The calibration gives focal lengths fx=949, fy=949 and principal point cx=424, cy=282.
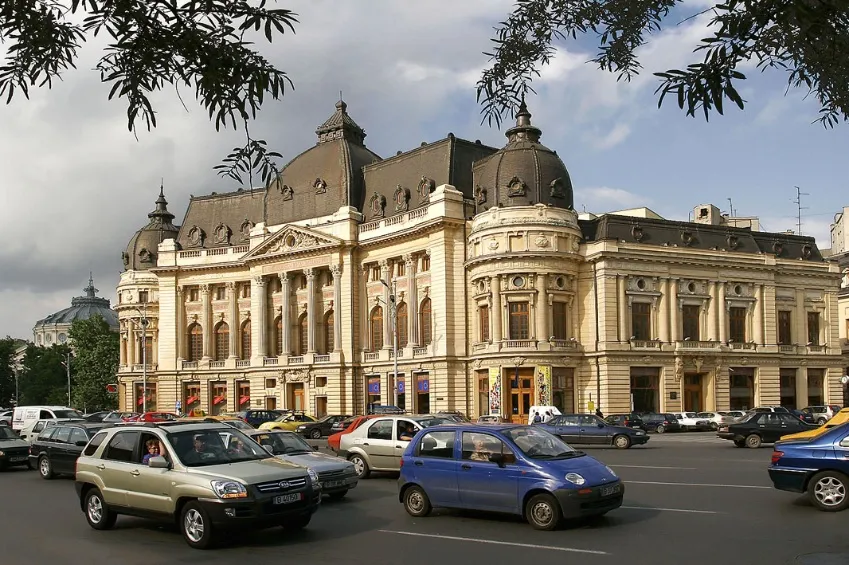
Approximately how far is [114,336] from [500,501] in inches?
3895

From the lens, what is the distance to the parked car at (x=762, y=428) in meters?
37.0

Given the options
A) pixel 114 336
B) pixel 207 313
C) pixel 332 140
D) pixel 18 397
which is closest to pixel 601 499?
pixel 332 140

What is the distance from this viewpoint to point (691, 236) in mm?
64812

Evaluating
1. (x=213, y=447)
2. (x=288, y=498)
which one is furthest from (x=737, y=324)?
(x=288, y=498)

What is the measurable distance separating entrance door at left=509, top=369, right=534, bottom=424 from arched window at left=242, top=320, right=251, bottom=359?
28.8m

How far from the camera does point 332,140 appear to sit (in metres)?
77.1

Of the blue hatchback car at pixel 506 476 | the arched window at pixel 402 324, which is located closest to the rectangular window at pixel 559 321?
the arched window at pixel 402 324

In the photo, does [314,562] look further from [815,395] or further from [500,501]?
[815,395]

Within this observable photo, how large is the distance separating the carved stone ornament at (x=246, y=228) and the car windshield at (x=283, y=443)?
200 ft

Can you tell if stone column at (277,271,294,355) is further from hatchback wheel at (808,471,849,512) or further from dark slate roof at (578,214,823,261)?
hatchback wheel at (808,471,849,512)

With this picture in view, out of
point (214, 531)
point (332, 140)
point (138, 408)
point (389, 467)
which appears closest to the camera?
point (214, 531)

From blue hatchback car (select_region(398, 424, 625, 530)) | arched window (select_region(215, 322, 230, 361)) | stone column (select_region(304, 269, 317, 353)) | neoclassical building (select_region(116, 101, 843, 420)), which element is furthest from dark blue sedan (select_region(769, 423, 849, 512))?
arched window (select_region(215, 322, 230, 361))

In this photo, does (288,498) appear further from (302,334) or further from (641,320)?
(302,334)

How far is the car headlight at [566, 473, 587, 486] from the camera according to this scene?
1426 cm
